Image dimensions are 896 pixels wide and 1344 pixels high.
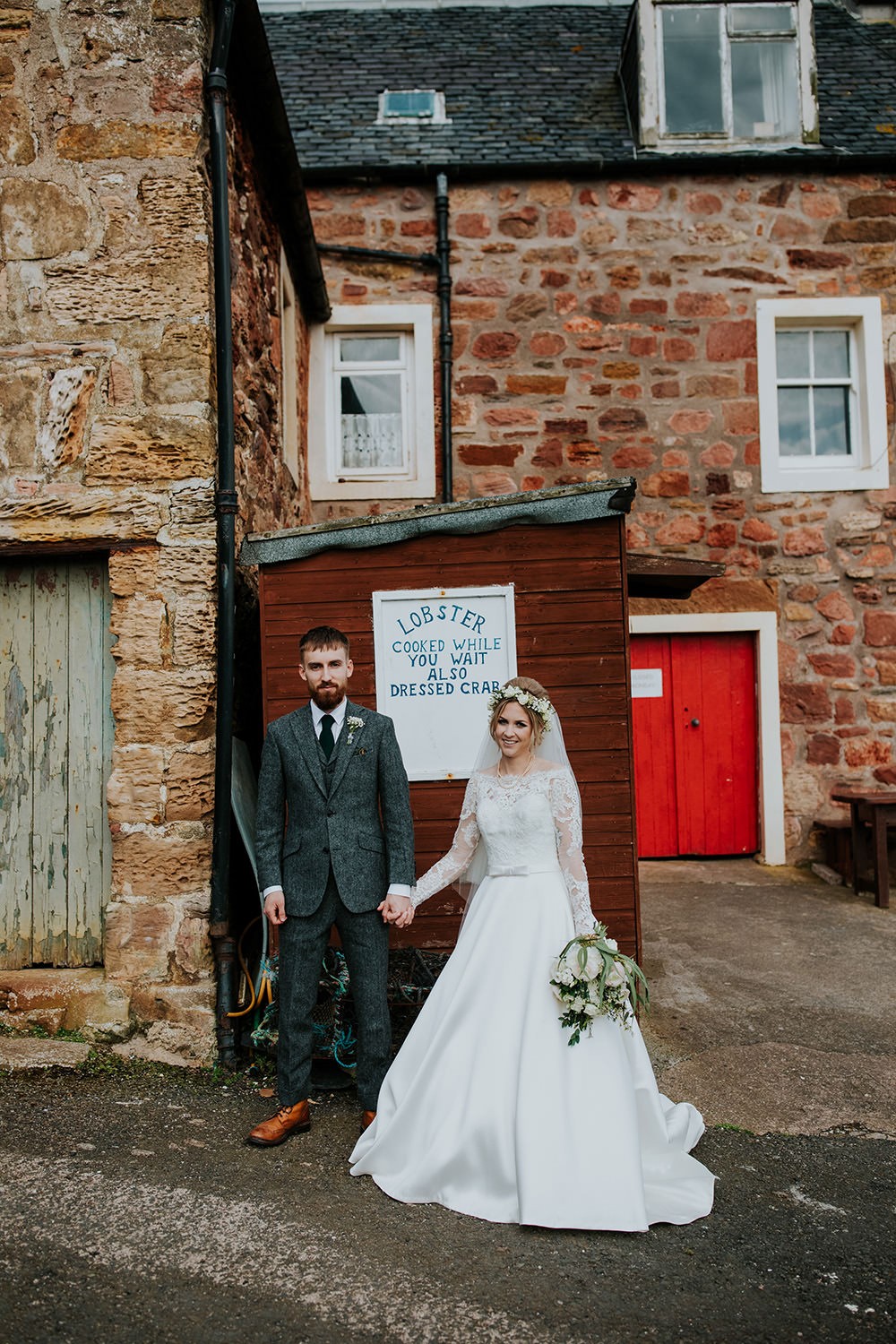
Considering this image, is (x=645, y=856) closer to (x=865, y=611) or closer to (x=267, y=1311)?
(x=865, y=611)

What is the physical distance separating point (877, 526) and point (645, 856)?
11.6 ft

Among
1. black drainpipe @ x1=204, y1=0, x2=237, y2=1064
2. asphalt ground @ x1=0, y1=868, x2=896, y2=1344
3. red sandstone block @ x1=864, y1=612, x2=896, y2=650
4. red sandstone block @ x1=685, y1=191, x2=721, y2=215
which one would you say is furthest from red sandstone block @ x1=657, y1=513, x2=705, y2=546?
asphalt ground @ x1=0, y1=868, x2=896, y2=1344

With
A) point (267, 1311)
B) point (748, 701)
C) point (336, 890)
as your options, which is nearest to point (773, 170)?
point (748, 701)

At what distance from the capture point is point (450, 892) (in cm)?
462

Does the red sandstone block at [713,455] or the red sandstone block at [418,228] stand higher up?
the red sandstone block at [418,228]

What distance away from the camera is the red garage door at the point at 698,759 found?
346 inches

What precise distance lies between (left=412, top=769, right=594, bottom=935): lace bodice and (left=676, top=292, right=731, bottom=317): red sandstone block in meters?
6.39

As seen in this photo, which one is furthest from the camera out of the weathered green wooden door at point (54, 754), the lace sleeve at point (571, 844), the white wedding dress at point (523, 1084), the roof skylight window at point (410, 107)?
the roof skylight window at point (410, 107)

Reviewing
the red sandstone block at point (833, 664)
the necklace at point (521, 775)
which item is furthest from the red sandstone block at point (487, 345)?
the necklace at point (521, 775)

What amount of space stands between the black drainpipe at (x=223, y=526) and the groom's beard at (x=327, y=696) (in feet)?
2.54

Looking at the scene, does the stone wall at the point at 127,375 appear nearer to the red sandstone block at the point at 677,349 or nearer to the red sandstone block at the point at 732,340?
the red sandstone block at the point at 677,349

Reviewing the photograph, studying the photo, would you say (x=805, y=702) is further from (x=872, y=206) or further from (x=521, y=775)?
(x=521, y=775)

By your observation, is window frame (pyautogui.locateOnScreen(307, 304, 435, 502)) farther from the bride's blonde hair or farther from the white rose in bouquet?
the white rose in bouquet

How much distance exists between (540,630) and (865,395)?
5688 millimetres
